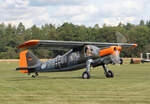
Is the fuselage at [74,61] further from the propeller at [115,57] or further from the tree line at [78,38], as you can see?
the tree line at [78,38]

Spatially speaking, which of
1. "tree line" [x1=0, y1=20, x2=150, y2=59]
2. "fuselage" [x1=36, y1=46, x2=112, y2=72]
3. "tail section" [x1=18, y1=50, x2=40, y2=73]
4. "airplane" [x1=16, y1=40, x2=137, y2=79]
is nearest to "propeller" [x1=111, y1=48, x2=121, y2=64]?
"airplane" [x1=16, y1=40, x2=137, y2=79]

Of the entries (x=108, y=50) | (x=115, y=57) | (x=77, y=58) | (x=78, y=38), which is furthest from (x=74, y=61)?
(x=78, y=38)

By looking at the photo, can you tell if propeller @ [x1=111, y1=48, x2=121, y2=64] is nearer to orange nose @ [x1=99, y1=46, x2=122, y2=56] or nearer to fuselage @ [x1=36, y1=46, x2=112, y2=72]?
orange nose @ [x1=99, y1=46, x2=122, y2=56]

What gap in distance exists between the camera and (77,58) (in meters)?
22.4

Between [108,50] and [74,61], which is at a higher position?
[108,50]

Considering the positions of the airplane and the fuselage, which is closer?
the airplane

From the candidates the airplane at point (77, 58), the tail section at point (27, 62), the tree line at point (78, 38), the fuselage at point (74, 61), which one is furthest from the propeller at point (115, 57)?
the tree line at point (78, 38)

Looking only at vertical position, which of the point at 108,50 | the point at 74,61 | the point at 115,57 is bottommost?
the point at 74,61

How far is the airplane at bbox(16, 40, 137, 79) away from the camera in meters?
21.0

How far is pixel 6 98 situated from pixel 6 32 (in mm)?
132562

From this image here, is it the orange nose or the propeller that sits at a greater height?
the orange nose

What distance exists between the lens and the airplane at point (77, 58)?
21.0 meters

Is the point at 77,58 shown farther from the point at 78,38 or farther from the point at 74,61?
the point at 78,38

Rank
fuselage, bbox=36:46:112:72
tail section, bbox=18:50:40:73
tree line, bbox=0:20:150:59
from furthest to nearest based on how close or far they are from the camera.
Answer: tree line, bbox=0:20:150:59
tail section, bbox=18:50:40:73
fuselage, bbox=36:46:112:72
